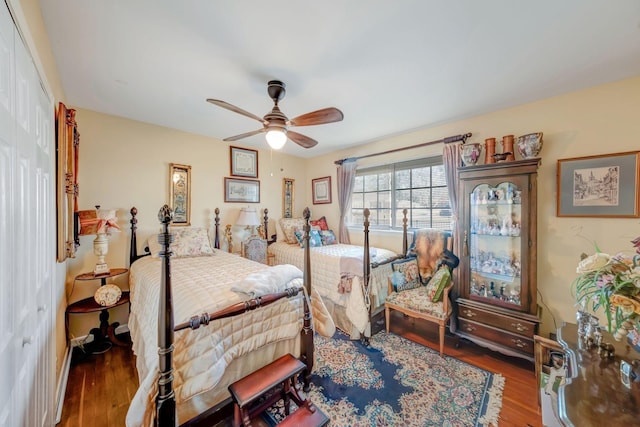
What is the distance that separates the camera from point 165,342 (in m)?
1.11

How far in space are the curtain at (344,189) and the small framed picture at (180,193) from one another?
238cm

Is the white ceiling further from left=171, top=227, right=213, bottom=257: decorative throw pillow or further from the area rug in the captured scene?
the area rug

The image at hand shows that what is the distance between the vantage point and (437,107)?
2.51 metres

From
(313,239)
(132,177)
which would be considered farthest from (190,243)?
(313,239)

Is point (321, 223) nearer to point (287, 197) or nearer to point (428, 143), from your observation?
point (287, 197)

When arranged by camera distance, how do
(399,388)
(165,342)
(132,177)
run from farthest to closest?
1. (132,177)
2. (399,388)
3. (165,342)

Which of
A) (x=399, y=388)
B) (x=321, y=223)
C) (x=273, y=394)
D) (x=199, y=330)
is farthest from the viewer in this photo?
(x=321, y=223)

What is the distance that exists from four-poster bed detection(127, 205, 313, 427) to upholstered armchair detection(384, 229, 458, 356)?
47.2 inches

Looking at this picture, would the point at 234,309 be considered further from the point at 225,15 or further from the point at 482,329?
the point at 482,329

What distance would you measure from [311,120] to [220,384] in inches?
79.3

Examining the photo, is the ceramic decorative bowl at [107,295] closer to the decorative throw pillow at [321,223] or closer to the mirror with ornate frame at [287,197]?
the mirror with ornate frame at [287,197]

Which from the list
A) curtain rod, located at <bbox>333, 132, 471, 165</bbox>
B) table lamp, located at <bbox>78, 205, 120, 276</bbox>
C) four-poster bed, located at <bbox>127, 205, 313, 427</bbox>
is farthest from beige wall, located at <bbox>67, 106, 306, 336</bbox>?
curtain rod, located at <bbox>333, 132, 471, 165</bbox>

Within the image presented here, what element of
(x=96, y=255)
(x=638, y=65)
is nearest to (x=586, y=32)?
(x=638, y=65)

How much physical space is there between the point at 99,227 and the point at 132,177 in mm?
818
